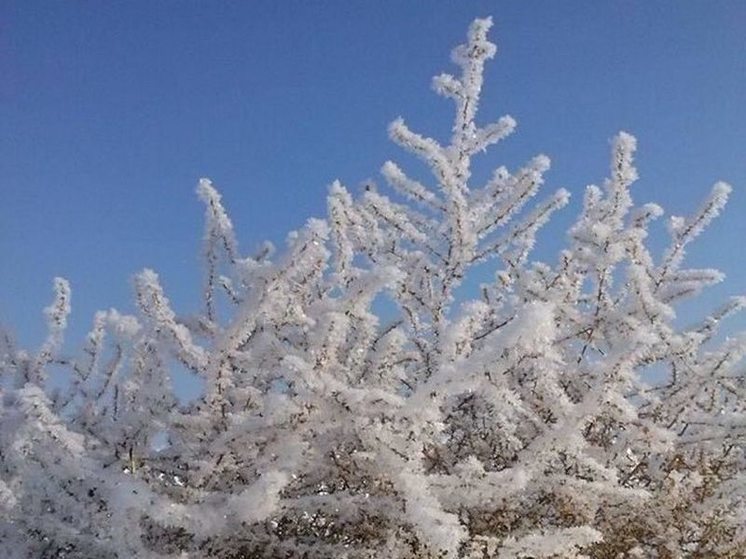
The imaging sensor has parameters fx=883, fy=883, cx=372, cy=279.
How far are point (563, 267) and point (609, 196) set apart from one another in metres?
0.43

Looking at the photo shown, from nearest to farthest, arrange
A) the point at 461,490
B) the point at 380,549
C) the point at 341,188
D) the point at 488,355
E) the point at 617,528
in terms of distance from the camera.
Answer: the point at 488,355
the point at 461,490
the point at 380,549
the point at 617,528
the point at 341,188

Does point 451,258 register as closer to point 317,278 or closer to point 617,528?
point 317,278

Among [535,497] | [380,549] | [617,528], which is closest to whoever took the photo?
[380,549]

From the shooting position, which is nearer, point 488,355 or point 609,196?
point 488,355

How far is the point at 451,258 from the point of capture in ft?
14.2

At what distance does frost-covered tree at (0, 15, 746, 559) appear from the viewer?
3.14 metres

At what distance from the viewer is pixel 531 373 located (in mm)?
3998

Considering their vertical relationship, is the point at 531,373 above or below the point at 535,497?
above

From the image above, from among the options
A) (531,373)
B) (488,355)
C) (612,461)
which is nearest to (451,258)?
(531,373)

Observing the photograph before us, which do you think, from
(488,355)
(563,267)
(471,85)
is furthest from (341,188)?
(488,355)

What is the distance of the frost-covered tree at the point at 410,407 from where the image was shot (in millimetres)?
3137

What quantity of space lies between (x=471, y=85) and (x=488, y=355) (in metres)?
2.03

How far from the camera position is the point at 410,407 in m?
3.00

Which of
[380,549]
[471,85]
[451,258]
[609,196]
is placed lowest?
[380,549]
